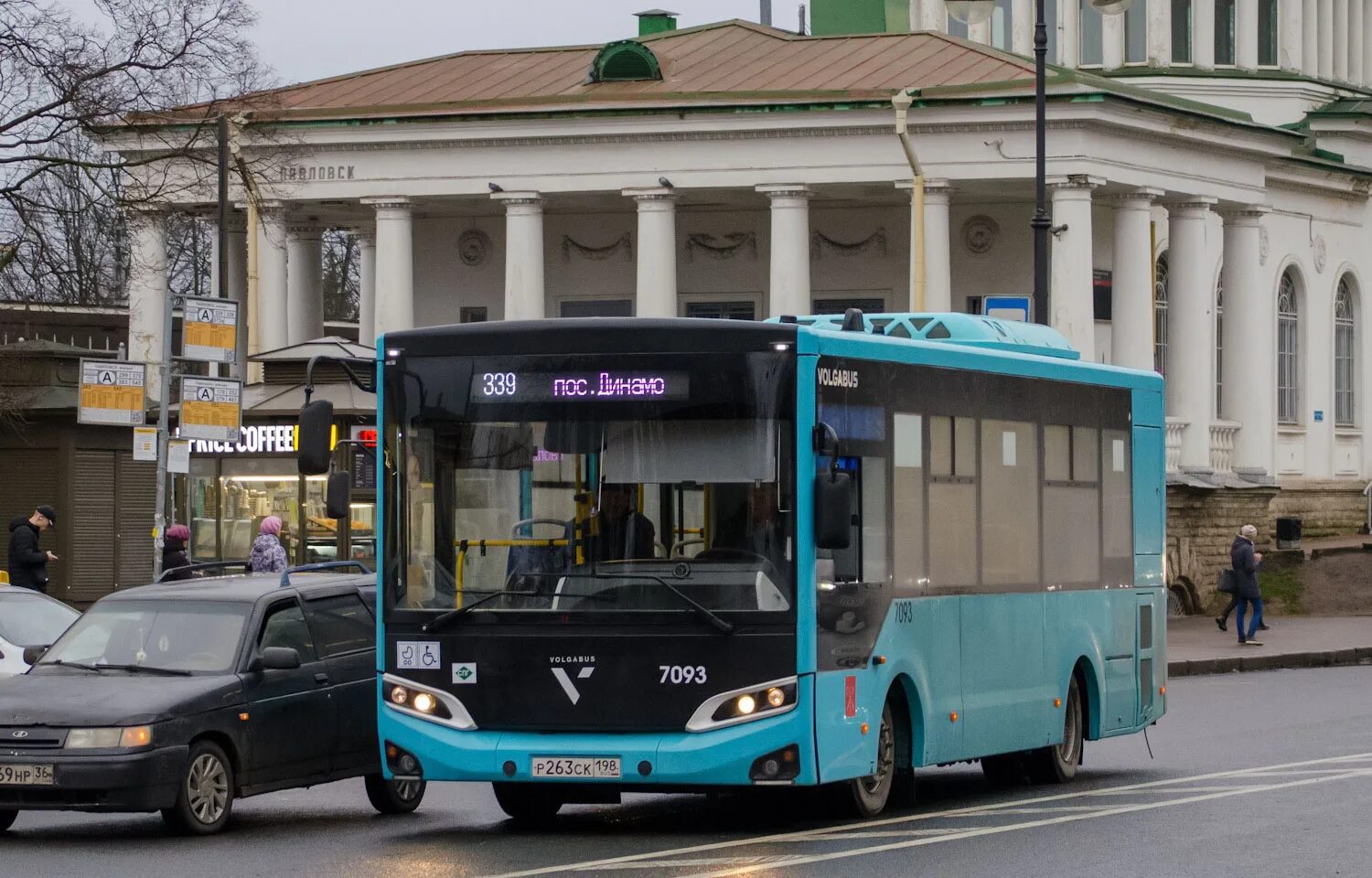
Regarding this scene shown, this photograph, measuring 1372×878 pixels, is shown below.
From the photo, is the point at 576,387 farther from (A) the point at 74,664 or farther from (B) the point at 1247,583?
(B) the point at 1247,583

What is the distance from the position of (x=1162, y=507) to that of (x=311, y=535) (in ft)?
72.0

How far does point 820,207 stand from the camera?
162 ft

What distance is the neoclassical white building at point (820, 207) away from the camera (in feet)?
145

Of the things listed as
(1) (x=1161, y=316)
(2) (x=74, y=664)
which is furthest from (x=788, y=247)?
(2) (x=74, y=664)

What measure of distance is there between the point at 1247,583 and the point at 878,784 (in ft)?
72.2

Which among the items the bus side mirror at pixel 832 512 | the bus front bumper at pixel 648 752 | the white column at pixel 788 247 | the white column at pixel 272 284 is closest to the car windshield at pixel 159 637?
the bus front bumper at pixel 648 752

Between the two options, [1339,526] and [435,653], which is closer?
[435,653]

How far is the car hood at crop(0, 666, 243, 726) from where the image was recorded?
1398 cm

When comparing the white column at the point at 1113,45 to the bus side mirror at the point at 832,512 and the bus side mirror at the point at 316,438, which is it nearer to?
the bus side mirror at the point at 316,438

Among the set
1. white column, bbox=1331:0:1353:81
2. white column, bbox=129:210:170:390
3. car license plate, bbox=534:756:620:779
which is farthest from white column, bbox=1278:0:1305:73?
car license plate, bbox=534:756:620:779

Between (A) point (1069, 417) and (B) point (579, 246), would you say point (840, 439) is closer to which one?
(A) point (1069, 417)

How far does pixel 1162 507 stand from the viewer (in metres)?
18.8

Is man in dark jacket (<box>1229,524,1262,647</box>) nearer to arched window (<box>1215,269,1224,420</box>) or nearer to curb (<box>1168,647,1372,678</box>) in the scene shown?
curb (<box>1168,647,1372,678</box>)

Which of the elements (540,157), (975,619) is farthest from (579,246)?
(975,619)
